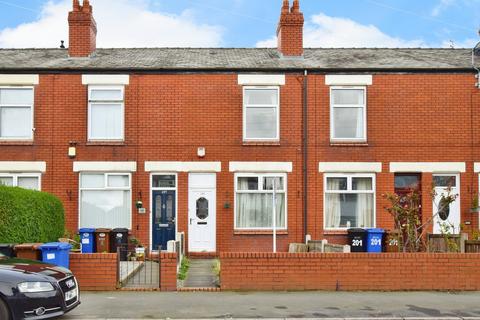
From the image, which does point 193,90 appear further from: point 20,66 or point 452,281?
A: point 452,281

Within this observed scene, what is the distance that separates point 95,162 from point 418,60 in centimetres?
1021

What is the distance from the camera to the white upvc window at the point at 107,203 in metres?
18.8

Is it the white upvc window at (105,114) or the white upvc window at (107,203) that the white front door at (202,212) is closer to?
the white upvc window at (107,203)

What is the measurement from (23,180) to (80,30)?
5.07 meters

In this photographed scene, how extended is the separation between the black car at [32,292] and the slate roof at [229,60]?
32.7 ft

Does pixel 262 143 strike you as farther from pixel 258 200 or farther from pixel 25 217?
pixel 25 217

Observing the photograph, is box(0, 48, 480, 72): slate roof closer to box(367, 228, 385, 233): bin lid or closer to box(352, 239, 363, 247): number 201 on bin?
box(367, 228, 385, 233): bin lid

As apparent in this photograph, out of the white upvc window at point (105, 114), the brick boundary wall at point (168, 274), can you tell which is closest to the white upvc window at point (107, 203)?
the white upvc window at point (105, 114)

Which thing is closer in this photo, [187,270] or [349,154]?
[187,270]

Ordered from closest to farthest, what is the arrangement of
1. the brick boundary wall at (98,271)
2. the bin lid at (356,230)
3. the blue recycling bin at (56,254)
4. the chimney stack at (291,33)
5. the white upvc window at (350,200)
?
the blue recycling bin at (56,254) < the brick boundary wall at (98,271) < the bin lid at (356,230) < the white upvc window at (350,200) < the chimney stack at (291,33)

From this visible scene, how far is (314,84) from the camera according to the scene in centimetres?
1919

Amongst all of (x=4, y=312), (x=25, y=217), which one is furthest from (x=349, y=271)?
(x=25, y=217)

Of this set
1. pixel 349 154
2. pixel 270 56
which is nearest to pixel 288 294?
pixel 349 154

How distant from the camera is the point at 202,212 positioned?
740 inches
